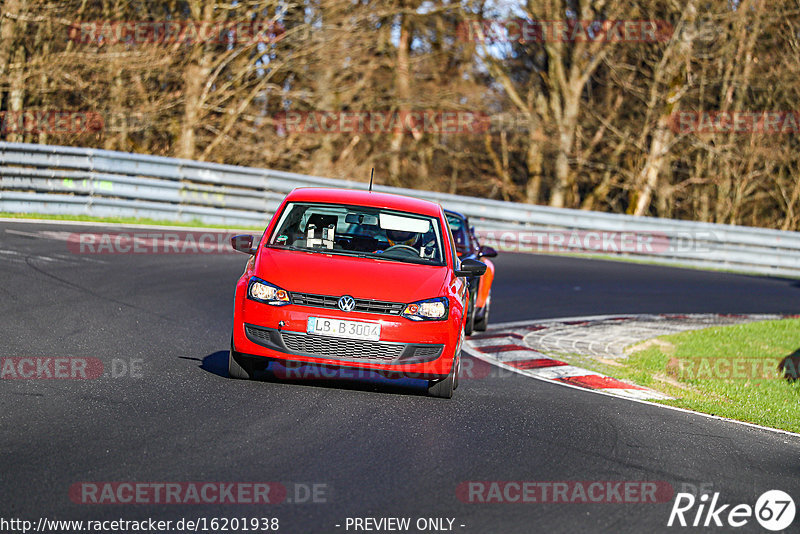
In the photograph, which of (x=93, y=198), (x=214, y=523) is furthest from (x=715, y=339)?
(x=93, y=198)

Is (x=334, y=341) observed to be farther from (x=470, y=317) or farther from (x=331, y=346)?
(x=470, y=317)

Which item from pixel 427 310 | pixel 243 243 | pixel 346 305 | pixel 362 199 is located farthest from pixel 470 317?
pixel 346 305

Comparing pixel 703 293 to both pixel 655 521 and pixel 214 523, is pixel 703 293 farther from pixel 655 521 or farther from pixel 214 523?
pixel 214 523

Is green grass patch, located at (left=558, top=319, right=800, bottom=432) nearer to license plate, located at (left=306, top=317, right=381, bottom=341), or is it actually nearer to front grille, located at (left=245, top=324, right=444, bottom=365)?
front grille, located at (left=245, top=324, right=444, bottom=365)

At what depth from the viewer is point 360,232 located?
28.6 ft

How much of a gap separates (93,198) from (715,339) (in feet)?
39.4

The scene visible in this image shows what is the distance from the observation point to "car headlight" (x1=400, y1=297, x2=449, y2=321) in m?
7.64

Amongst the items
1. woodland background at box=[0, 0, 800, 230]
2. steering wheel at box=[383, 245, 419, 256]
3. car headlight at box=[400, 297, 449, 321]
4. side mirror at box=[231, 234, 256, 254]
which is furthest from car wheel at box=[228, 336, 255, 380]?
woodland background at box=[0, 0, 800, 230]

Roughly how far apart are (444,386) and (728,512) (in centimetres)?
295

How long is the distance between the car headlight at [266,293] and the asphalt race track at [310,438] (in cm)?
67

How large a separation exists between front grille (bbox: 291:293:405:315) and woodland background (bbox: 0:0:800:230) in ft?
54.0

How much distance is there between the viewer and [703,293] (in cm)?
1934

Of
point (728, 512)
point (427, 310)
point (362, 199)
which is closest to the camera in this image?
point (728, 512)

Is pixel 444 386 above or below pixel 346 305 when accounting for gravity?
below
